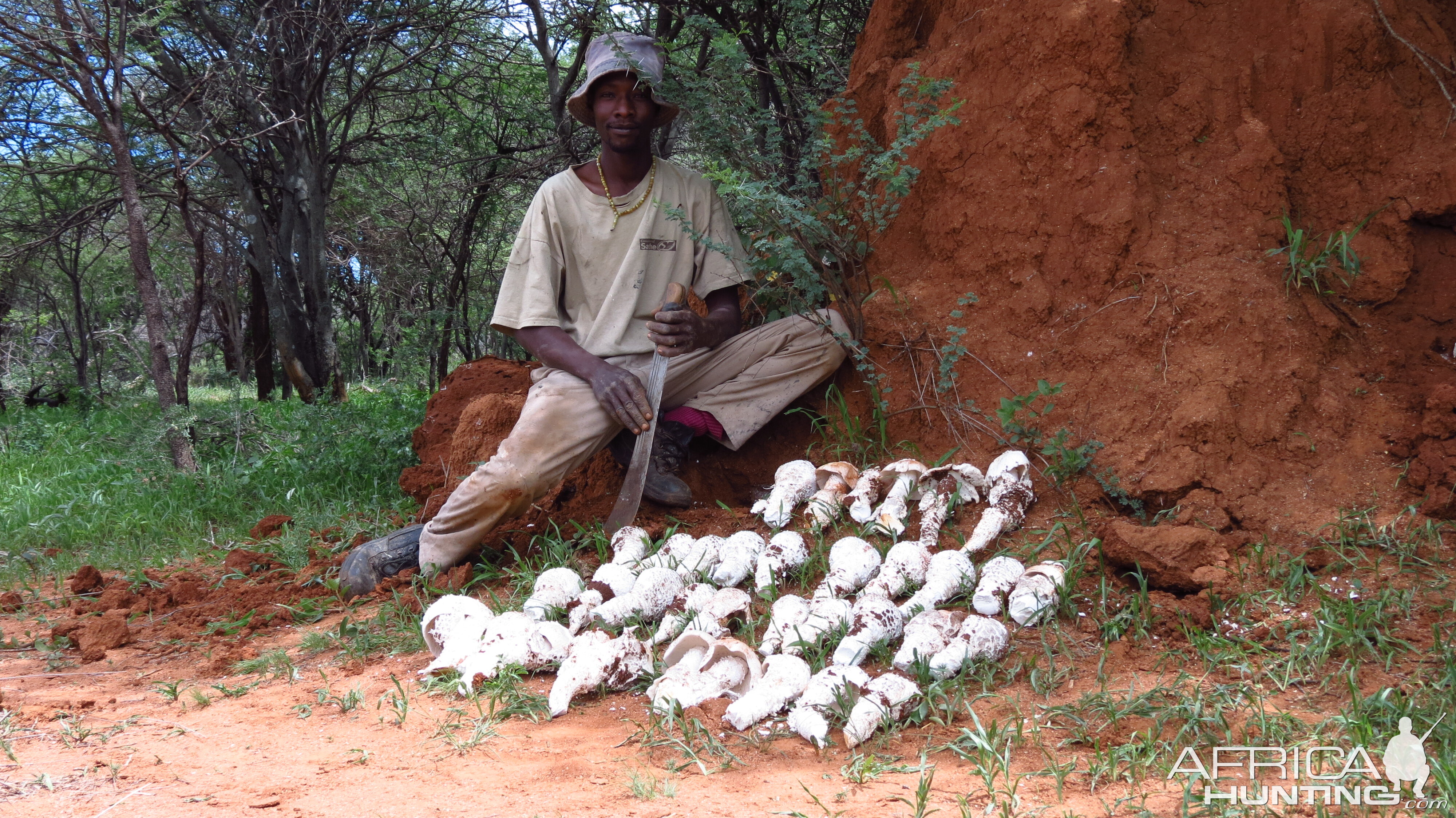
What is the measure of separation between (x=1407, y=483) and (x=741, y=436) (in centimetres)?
230

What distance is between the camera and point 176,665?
344 cm

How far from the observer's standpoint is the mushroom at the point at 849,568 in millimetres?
3283

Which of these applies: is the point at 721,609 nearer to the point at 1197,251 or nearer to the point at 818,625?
the point at 818,625

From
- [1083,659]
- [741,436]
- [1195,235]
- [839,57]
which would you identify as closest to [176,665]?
[741,436]

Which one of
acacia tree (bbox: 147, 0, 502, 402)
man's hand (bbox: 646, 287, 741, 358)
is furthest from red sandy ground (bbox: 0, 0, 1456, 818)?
acacia tree (bbox: 147, 0, 502, 402)

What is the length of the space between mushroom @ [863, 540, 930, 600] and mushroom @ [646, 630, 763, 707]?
51 centimetres

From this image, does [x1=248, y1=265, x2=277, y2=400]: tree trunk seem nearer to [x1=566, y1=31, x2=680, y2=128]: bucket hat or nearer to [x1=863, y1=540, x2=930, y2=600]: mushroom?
[x1=566, y1=31, x2=680, y2=128]: bucket hat

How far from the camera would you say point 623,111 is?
4.26m

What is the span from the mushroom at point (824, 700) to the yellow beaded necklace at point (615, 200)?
7.62 ft

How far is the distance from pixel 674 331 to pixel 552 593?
1.11 m

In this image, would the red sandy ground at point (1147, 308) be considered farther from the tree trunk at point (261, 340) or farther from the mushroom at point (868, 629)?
the tree trunk at point (261, 340)

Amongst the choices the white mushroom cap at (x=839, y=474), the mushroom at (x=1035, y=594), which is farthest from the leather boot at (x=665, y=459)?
the mushroom at (x=1035, y=594)

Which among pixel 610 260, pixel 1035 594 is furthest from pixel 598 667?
pixel 610 260

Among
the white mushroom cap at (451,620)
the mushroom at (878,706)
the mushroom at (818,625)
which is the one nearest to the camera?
the mushroom at (878,706)
